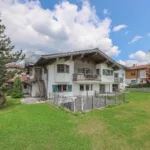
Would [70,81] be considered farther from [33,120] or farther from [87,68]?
[33,120]

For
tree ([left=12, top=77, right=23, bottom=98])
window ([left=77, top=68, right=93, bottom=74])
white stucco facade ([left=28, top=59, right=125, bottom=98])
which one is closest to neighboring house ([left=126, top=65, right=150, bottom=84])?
white stucco facade ([left=28, top=59, right=125, bottom=98])

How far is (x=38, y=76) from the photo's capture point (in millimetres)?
22875

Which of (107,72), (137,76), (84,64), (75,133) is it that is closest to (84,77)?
(84,64)

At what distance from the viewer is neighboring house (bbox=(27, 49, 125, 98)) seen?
20219mm

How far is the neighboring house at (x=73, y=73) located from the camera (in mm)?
20219

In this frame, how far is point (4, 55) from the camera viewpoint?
15695mm

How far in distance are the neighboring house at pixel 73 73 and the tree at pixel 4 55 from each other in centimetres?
328

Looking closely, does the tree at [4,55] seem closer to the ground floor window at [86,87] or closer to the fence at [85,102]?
the fence at [85,102]

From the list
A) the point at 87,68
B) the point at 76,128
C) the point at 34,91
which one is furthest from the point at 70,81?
the point at 76,128

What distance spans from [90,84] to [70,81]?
445 cm

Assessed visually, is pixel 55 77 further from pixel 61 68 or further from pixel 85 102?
pixel 85 102

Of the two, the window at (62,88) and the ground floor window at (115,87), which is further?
the ground floor window at (115,87)

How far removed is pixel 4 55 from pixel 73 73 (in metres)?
10.2

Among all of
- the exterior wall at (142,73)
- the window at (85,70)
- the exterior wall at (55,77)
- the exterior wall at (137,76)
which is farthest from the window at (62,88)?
the exterior wall at (142,73)
